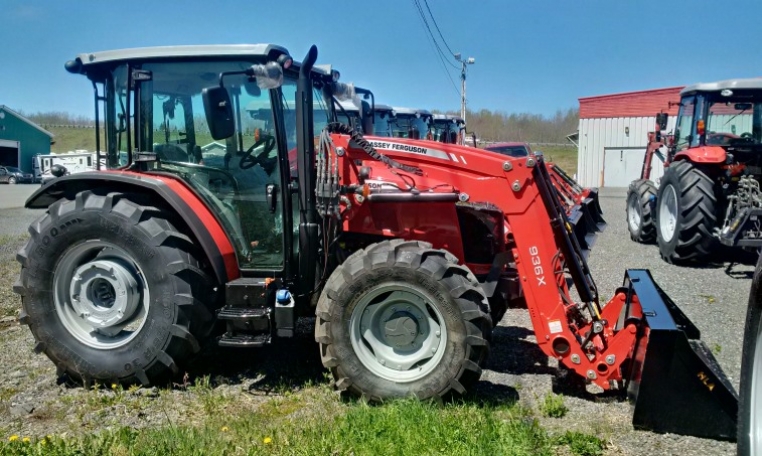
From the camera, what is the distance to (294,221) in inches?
188

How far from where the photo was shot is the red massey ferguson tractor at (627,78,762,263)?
29.9ft

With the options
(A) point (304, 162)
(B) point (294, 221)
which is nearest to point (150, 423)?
(B) point (294, 221)

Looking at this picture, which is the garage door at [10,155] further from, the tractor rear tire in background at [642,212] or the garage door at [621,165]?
the tractor rear tire in background at [642,212]

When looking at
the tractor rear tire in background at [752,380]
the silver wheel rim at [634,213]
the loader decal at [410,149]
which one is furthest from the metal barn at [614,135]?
the tractor rear tire in background at [752,380]

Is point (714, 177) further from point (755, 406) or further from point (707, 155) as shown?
point (755, 406)

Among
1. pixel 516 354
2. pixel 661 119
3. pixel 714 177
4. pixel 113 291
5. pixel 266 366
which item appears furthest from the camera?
pixel 661 119

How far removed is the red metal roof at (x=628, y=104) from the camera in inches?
1121

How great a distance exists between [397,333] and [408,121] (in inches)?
520

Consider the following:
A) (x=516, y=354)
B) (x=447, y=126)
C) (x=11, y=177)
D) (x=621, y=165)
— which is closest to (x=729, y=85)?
(x=516, y=354)

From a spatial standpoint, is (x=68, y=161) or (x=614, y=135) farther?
(x=68, y=161)

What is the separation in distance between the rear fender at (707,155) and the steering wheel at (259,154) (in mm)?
7088

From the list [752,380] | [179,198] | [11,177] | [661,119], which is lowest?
[11,177]

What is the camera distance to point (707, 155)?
31.1ft

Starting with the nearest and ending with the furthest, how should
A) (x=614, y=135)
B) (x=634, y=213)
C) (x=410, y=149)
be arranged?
(x=410, y=149) < (x=634, y=213) < (x=614, y=135)
